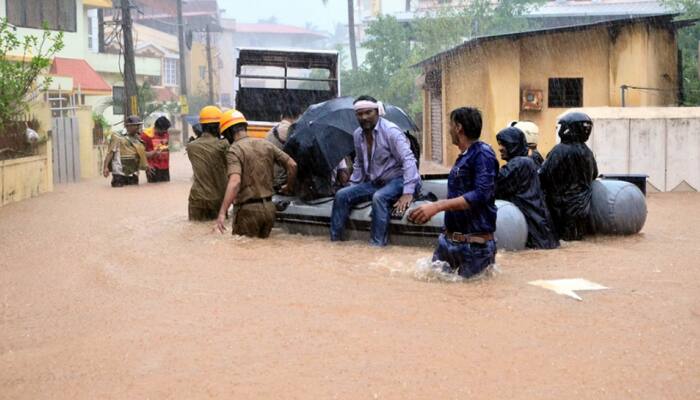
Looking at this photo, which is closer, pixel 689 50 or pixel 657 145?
pixel 657 145

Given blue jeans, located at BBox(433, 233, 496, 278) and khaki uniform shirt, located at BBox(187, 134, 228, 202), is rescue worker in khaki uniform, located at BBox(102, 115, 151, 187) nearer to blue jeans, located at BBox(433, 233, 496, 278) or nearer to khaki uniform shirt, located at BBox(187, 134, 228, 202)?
khaki uniform shirt, located at BBox(187, 134, 228, 202)

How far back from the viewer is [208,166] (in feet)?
38.1

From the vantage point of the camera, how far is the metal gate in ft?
75.3

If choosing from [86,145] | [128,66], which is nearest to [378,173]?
[86,145]

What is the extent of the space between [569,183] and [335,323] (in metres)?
4.46

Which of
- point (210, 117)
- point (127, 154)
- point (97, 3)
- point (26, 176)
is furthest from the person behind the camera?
point (97, 3)

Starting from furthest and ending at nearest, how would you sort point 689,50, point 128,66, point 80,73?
point 80,73, point 128,66, point 689,50

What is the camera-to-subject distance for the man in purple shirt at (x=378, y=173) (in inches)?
379

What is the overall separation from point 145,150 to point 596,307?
14.3 m

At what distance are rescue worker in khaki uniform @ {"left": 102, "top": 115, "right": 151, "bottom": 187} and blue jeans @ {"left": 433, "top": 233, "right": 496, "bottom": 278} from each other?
39.8 ft

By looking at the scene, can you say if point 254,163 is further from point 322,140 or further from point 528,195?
point 528,195

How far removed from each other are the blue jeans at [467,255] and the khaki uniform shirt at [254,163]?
117 inches

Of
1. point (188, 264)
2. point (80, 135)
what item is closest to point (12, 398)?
point (188, 264)

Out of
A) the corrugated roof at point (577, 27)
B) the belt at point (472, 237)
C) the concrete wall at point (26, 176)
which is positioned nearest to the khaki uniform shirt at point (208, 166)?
the belt at point (472, 237)
